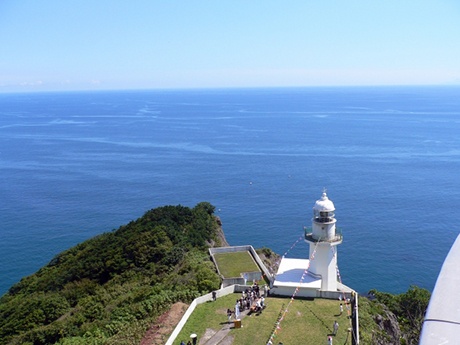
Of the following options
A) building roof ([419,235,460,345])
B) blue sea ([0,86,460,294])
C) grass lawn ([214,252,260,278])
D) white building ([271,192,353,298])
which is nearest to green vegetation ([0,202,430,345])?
grass lawn ([214,252,260,278])

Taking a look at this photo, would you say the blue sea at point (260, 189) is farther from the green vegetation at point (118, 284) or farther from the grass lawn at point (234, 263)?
the grass lawn at point (234, 263)

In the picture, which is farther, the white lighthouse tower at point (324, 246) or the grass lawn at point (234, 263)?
the grass lawn at point (234, 263)

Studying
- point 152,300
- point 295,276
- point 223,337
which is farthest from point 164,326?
point 295,276

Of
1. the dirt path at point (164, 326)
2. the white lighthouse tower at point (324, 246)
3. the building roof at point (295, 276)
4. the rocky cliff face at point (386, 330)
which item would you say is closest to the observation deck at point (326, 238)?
the white lighthouse tower at point (324, 246)

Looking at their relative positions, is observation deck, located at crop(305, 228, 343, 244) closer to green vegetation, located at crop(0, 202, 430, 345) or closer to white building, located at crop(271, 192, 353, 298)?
white building, located at crop(271, 192, 353, 298)

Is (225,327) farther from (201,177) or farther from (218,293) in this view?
(201,177)

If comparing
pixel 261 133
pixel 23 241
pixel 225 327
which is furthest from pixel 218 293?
pixel 261 133
